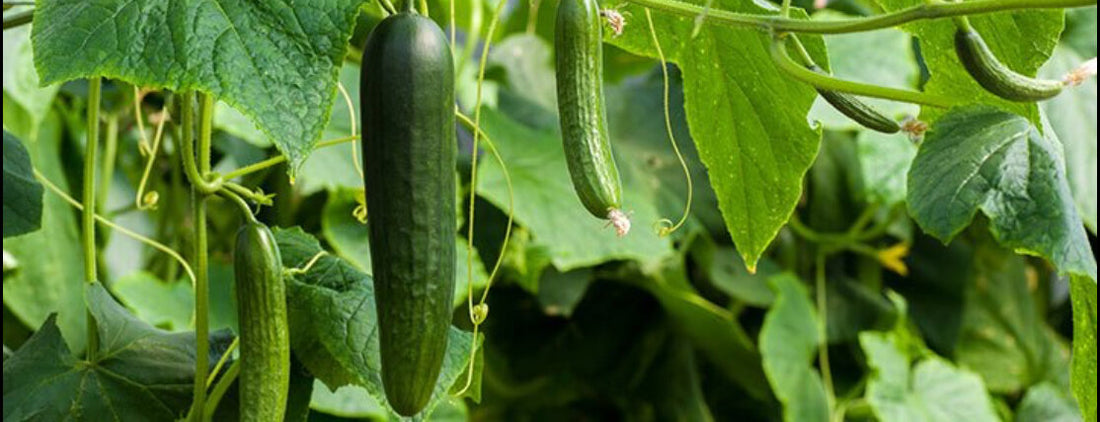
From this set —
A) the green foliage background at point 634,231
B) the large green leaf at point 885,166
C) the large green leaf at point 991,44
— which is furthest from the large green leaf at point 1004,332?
the large green leaf at point 991,44

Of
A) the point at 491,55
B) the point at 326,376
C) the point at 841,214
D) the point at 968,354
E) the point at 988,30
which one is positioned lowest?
the point at 968,354

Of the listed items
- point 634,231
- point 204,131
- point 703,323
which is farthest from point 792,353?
point 204,131

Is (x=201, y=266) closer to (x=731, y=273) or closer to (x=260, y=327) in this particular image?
(x=260, y=327)

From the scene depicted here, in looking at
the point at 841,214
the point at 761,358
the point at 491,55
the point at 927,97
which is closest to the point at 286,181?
the point at 491,55

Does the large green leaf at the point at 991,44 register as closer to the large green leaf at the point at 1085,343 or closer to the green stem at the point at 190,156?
the large green leaf at the point at 1085,343

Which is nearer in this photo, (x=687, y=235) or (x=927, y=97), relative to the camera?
(x=927, y=97)

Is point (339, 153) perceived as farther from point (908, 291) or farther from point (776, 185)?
point (908, 291)

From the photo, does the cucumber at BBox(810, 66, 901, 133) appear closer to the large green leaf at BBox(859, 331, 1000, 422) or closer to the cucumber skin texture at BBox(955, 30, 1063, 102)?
the cucumber skin texture at BBox(955, 30, 1063, 102)
